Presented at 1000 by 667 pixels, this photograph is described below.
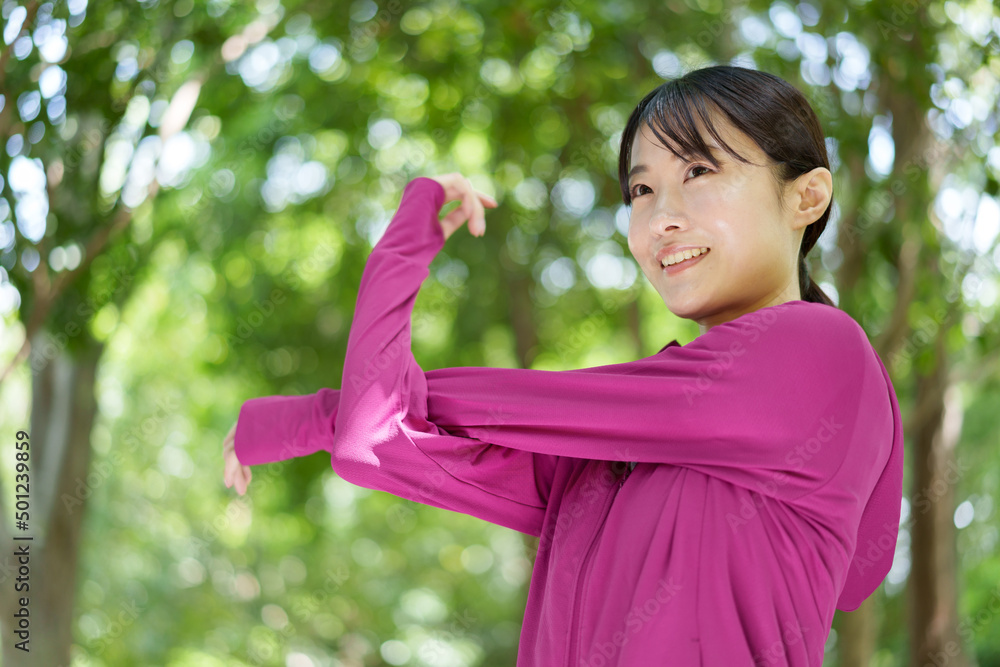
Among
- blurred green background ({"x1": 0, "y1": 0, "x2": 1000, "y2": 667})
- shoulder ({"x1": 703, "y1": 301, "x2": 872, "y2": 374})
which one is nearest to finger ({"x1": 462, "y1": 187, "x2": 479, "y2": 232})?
shoulder ({"x1": 703, "y1": 301, "x2": 872, "y2": 374})

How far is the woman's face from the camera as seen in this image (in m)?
1.46

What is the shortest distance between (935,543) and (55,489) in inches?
191

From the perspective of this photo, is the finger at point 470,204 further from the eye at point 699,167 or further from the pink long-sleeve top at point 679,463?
the eye at point 699,167

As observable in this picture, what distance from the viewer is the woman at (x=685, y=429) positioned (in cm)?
127

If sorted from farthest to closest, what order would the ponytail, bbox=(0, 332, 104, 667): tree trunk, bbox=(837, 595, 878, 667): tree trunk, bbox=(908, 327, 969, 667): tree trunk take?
1. bbox=(908, 327, 969, 667): tree trunk
2. bbox=(837, 595, 878, 667): tree trunk
3. bbox=(0, 332, 104, 667): tree trunk
4. the ponytail

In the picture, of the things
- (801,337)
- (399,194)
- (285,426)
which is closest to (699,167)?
(801,337)

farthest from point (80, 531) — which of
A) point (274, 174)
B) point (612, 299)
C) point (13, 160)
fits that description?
point (612, 299)

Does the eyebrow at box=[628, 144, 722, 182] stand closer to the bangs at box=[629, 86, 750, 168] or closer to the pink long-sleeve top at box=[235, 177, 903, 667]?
the bangs at box=[629, 86, 750, 168]

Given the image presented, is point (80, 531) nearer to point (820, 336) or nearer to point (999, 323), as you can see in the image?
point (820, 336)

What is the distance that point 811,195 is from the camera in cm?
154

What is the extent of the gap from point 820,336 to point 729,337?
0.13 meters

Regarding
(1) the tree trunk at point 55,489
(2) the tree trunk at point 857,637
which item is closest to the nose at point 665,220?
(1) the tree trunk at point 55,489

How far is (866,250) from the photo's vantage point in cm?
434

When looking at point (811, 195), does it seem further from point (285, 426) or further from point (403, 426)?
point (285, 426)
